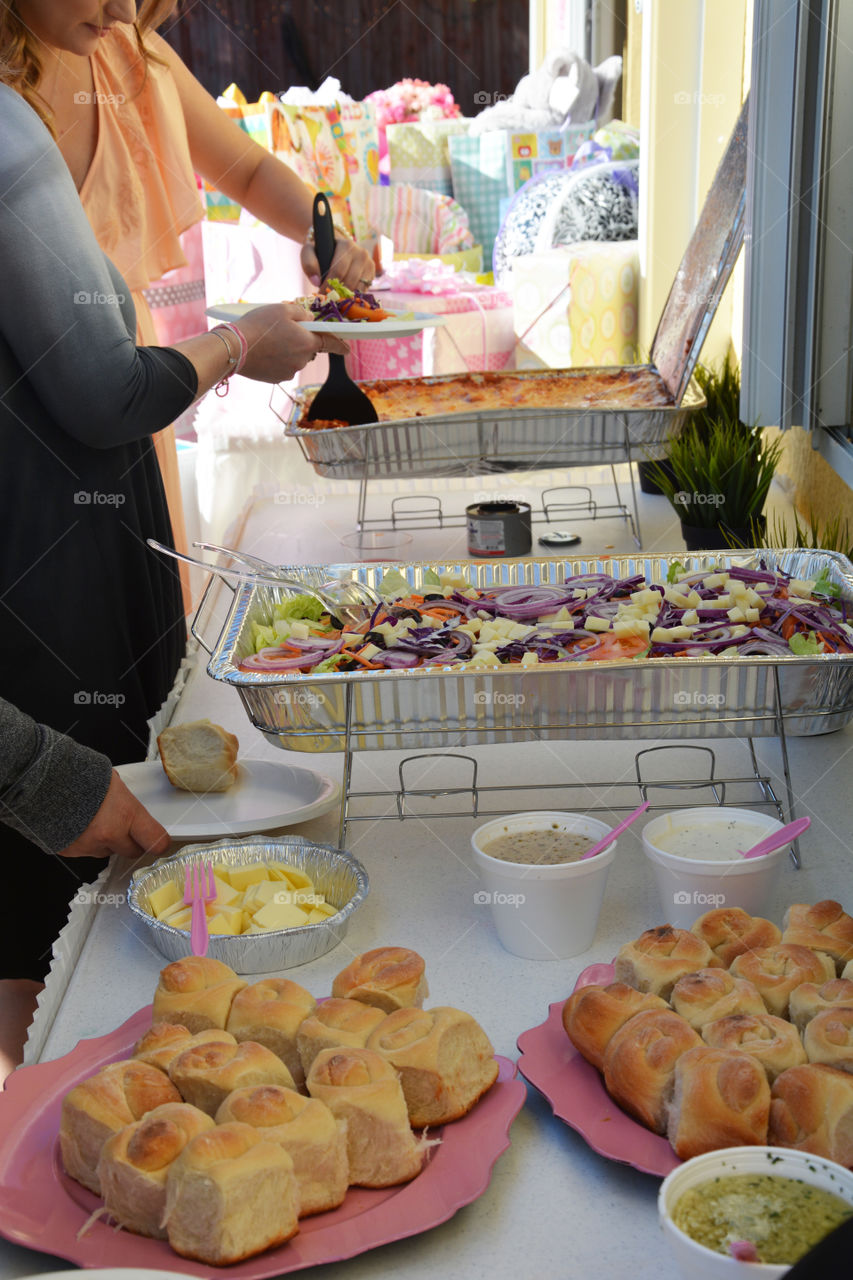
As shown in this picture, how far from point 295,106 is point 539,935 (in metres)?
4.22

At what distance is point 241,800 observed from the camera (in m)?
1.07

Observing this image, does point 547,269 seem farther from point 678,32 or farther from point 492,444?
point 492,444

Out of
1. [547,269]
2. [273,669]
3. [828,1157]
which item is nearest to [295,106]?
[547,269]

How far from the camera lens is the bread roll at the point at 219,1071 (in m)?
0.61

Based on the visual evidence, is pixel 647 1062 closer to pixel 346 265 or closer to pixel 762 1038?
pixel 762 1038

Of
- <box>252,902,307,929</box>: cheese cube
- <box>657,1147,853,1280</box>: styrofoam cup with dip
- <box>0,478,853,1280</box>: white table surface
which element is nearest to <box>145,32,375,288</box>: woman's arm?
<box>0,478,853,1280</box>: white table surface

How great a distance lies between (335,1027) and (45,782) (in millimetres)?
346

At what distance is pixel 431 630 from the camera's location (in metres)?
1.09

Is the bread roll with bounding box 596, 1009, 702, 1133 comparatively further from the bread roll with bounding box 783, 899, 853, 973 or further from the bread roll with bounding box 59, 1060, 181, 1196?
the bread roll with bounding box 59, 1060, 181, 1196

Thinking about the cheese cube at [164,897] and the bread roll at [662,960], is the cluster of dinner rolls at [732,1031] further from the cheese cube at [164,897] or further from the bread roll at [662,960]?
the cheese cube at [164,897]

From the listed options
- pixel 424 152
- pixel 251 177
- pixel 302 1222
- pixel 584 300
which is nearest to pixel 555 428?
pixel 251 177

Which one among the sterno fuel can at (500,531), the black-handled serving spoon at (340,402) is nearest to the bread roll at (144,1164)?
the sterno fuel can at (500,531)

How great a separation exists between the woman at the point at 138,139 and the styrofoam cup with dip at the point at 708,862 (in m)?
0.95

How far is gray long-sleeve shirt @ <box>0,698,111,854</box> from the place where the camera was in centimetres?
88
